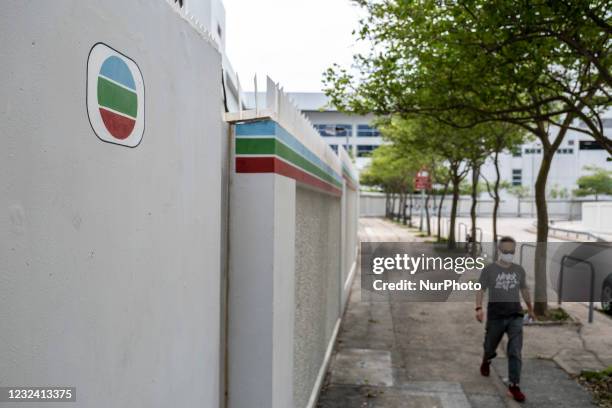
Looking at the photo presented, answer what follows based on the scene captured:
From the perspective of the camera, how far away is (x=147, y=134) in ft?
6.37

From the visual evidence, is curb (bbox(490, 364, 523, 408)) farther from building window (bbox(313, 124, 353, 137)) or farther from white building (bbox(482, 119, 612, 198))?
white building (bbox(482, 119, 612, 198))

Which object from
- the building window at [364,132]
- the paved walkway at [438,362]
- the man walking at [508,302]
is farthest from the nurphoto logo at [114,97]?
the building window at [364,132]

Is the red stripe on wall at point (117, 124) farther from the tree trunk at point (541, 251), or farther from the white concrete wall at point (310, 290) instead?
the tree trunk at point (541, 251)

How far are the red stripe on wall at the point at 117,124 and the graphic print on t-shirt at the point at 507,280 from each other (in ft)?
18.6

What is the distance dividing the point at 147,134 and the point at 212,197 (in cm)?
80

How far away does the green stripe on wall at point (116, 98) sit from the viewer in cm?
165

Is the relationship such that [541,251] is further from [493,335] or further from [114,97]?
[114,97]

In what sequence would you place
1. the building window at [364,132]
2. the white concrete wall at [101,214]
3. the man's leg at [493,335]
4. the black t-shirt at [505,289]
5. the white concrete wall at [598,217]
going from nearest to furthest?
the white concrete wall at [101,214] < the black t-shirt at [505,289] < the man's leg at [493,335] < the white concrete wall at [598,217] < the building window at [364,132]

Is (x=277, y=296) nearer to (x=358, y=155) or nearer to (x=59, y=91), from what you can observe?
(x=59, y=91)

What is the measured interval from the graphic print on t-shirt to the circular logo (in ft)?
18.5

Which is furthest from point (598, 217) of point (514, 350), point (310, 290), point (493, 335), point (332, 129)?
point (310, 290)

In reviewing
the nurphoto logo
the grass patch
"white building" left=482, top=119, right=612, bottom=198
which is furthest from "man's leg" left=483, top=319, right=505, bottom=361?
"white building" left=482, top=119, right=612, bottom=198

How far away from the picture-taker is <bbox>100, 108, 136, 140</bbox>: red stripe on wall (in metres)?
1.66

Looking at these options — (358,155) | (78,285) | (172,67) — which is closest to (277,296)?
(172,67)
